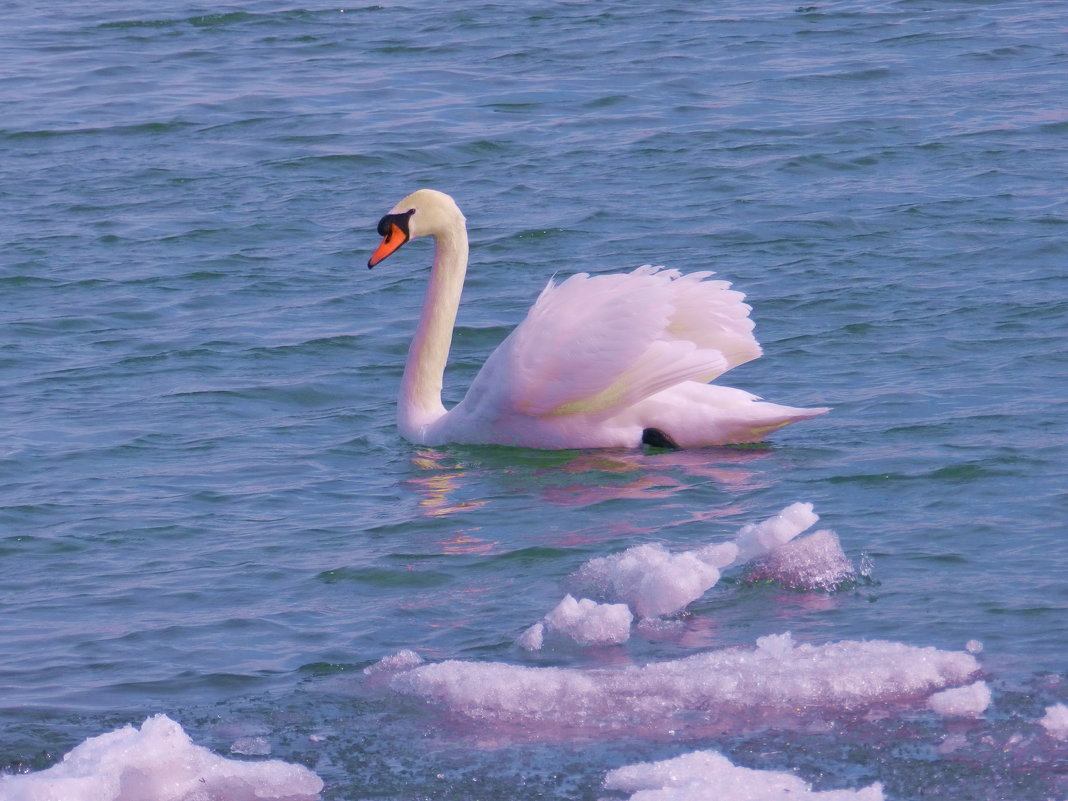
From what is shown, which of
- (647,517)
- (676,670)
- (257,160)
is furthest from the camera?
(257,160)

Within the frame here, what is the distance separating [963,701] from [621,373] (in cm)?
297

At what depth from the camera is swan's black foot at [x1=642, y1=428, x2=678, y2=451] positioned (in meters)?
8.12

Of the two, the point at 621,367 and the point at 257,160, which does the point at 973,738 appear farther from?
the point at 257,160

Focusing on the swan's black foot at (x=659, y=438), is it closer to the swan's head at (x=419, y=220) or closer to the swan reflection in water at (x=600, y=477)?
the swan reflection in water at (x=600, y=477)

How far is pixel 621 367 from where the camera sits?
7.83 m

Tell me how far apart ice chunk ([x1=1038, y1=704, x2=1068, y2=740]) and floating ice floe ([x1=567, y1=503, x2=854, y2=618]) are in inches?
48.9

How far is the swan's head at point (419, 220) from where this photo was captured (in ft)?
29.6

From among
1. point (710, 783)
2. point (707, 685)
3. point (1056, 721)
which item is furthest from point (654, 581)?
point (1056, 721)

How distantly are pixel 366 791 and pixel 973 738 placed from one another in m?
1.58

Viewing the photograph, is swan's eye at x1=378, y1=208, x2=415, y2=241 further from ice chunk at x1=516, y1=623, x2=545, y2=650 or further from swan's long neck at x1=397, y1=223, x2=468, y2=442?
ice chunk at x1=516, y1=623, x2=545, y2=650

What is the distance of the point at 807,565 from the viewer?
6246 millimetres

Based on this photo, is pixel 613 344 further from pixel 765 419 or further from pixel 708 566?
pixel 708 566

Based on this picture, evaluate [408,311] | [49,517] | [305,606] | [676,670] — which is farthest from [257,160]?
[676,670]

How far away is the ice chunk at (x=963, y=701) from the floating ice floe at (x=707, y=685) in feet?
0.27
